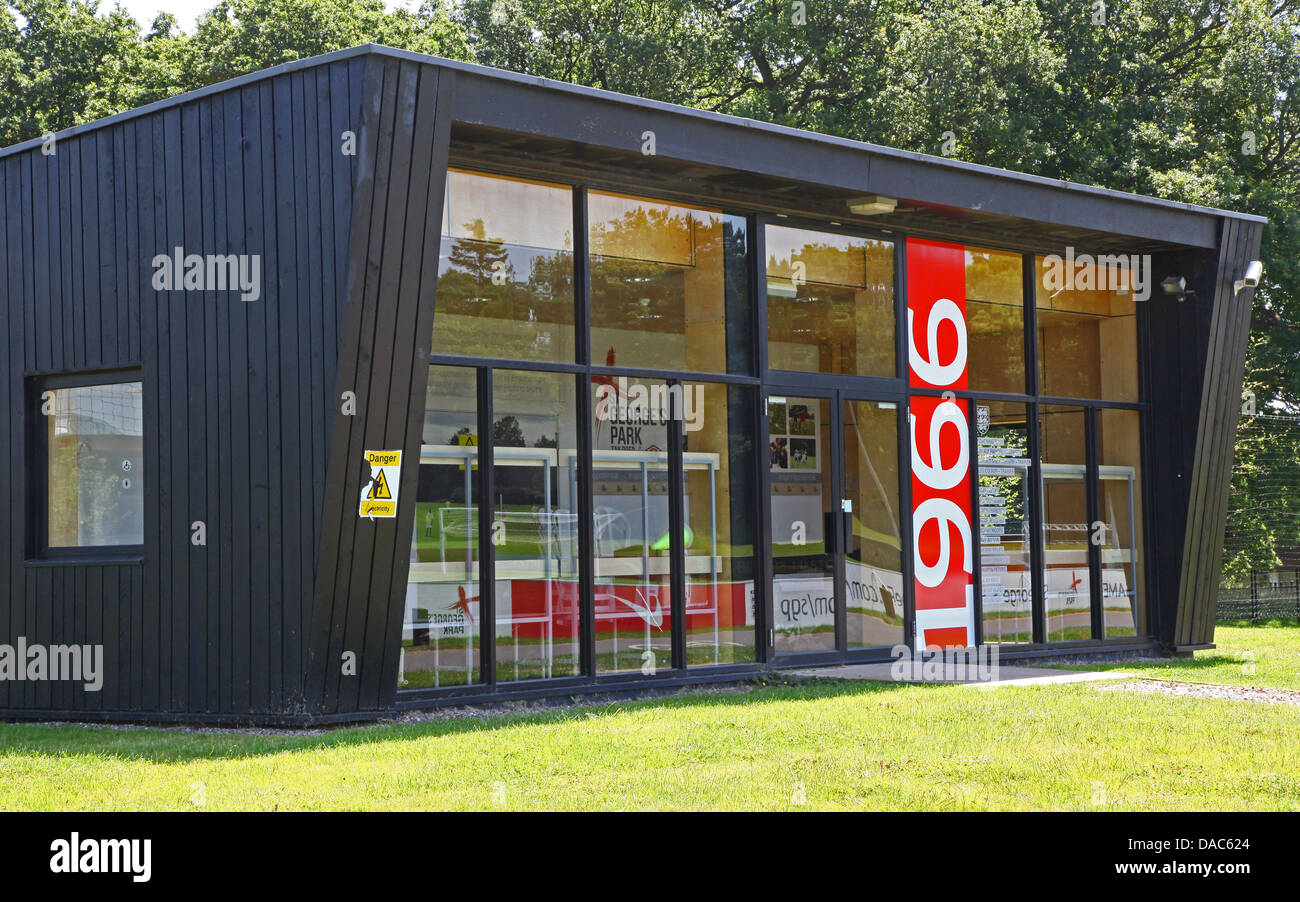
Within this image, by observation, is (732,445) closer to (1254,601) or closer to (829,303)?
(829,303)

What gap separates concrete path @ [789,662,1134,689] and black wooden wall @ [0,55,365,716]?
15.2ft

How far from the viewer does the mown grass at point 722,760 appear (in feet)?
21.1

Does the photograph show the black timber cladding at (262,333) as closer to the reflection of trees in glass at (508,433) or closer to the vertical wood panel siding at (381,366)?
the vertical wood panel siding at (381,366)

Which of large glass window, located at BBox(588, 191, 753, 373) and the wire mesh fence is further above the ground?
large glass window, located at BBox(588, 191, 753, 373)

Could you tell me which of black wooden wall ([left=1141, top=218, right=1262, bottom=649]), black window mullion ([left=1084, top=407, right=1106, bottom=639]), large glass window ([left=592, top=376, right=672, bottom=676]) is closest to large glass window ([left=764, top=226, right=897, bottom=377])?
large glass window ([left=592, top=376, right=672, bottom=676])

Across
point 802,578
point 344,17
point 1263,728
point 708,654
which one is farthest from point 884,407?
point 344,17

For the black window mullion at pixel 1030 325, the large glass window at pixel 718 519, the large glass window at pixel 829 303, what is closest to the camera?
the large glass window at pixel 718 519

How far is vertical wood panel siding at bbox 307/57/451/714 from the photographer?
8.90 meters

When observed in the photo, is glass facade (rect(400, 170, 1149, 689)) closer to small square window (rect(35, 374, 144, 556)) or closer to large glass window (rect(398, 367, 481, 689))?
large glass window (rect(398, 367, 481, 689))

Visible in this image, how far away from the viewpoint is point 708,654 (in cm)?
1127

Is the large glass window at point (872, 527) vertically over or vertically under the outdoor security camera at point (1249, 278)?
under

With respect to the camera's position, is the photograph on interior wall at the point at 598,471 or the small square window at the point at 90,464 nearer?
the photograph on interior wall at the point at 598,471

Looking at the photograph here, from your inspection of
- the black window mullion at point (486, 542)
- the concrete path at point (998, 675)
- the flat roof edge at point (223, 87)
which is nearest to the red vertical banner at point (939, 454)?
the concrete path at point (998, 675)

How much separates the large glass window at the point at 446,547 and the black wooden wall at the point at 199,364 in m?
0.99
